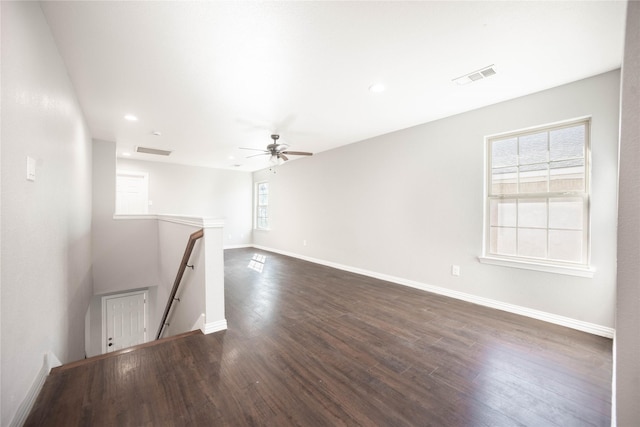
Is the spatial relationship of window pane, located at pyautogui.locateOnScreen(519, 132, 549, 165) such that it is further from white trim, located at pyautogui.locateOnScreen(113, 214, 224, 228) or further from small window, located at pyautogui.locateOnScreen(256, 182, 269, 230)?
small window, located at pyautogui.locateOnScreen(256, 182, 269, 230)

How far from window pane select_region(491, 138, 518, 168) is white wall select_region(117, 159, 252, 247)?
230 inches

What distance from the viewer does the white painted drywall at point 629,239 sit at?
2.25 feet

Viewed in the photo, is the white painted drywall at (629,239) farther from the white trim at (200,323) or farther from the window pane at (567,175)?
the white trim at (200,323)

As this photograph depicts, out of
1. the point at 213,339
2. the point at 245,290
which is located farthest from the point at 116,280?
the point at 213,339

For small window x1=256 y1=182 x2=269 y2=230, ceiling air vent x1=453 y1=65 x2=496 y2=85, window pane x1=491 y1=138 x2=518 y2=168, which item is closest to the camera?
ceiling air vent x1=453 y1=65 x2=496 y2=85

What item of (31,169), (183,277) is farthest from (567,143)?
(183,277)

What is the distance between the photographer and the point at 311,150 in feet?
18.8

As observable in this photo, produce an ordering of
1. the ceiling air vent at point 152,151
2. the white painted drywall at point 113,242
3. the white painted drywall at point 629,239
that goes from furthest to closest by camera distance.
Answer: the ceiling air vent at point 152,151
the white painted drywall at point 113,242
the white painted drywall at point 629,239

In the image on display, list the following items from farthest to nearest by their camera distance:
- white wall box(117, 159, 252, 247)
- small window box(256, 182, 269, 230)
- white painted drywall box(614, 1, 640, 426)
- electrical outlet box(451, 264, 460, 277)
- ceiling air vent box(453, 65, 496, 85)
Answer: small window box(256, 182, 269, 230) → white wall box(117, 159, 252, 247) → electrical outlet box(451, 264, 460, 277) → ceiling air vent box(453, 65, 496, 85) → white painted drywall box(614, 1, 640, 426)

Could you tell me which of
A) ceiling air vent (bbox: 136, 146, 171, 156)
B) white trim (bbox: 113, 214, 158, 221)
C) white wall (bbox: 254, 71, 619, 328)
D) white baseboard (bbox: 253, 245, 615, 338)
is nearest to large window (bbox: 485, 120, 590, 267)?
white wall (bbox: 254, 71, 619, 328)

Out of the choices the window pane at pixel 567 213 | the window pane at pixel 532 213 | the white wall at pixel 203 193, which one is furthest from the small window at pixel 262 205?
the window pane at pixel 567 213

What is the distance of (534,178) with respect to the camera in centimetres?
298

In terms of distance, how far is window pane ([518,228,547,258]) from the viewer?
115 inches

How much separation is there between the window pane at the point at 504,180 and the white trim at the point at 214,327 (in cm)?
358
